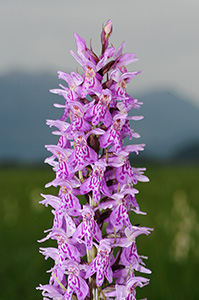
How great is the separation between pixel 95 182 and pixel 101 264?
18.0 inches

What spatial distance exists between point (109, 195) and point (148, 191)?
2001 cm

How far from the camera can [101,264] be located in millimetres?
2443

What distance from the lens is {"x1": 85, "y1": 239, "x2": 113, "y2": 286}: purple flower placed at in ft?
7.97

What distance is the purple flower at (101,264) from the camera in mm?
2430

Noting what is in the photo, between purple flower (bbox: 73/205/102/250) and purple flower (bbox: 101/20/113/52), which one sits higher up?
purple flower (bbox: 101/20/113/52)

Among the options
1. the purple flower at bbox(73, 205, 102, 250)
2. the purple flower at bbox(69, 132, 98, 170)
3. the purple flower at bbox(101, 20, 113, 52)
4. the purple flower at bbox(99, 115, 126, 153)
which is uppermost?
the purple flower at bbox(101, 20, 113, 52)

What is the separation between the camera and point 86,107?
8.55ft

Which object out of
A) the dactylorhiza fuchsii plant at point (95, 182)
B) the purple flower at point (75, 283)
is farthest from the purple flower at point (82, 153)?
the purple flower at point (75, 283)

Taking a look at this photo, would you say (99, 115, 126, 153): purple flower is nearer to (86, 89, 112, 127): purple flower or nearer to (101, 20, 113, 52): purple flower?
(86, 89, 112, 127): purple flower

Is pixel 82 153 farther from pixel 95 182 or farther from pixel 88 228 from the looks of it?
pixel 88 228

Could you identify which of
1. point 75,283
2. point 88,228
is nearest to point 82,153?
point 88,228

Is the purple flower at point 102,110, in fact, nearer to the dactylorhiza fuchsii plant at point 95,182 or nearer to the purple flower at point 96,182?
the dactylorhiza fuchsii plant at point 95,182

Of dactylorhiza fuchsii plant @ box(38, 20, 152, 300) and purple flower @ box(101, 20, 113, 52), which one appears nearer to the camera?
dactylorhiza fuchsii plant @ box(38, 20, 152, 300)

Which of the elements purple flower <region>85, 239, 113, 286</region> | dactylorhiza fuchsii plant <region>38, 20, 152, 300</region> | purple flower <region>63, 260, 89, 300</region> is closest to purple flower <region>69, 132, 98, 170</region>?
dactylorhiza fuchsii plant <region>38, 20, 152, 300</region>
